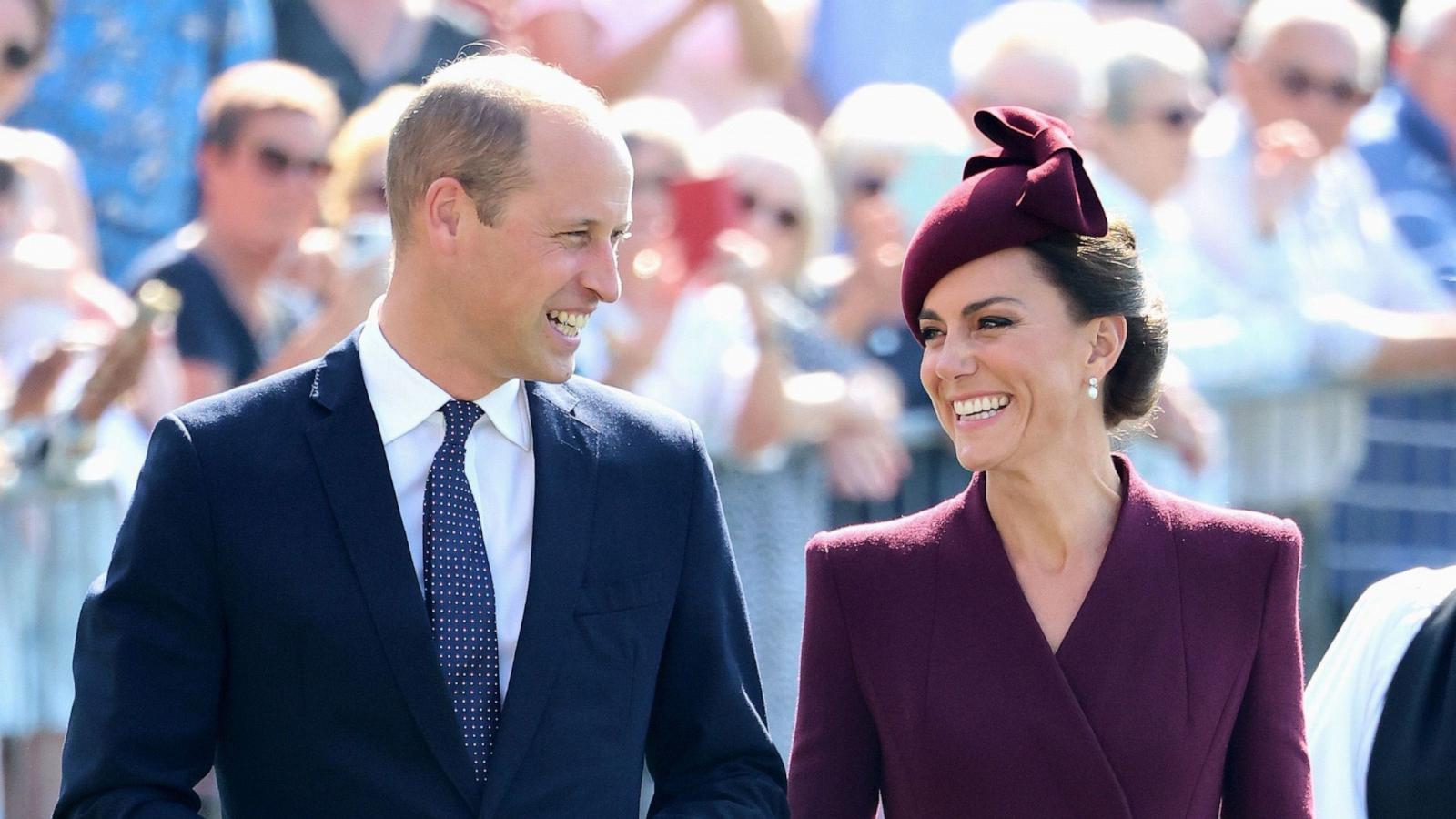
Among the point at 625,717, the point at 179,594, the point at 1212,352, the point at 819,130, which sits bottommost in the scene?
the point at 625,717

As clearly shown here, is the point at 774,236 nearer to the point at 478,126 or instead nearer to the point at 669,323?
the point at 669,323

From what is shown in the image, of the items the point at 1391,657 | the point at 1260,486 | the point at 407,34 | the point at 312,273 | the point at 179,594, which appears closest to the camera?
the point at 179,594

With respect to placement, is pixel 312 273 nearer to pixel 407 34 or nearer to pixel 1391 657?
pixel 407 34

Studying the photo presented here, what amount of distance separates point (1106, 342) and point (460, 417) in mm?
1046

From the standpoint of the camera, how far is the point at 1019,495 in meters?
3.52

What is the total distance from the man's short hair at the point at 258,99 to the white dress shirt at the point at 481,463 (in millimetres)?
2603

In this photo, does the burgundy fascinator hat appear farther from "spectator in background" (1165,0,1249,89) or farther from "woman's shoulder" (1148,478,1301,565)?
"spectator in background" (1165,0,1249,89)

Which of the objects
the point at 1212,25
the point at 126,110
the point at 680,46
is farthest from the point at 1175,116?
the point at 126,110

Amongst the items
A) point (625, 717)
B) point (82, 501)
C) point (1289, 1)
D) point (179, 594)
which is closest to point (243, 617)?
point (179, 594)

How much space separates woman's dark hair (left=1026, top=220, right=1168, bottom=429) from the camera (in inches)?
135

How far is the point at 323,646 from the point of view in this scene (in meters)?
3.05

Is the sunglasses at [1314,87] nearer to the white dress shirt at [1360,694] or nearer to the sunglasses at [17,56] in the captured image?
the sunglasses at [17,56]

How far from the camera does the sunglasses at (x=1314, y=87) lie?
24.9ft

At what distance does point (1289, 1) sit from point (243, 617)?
543 centimetres
